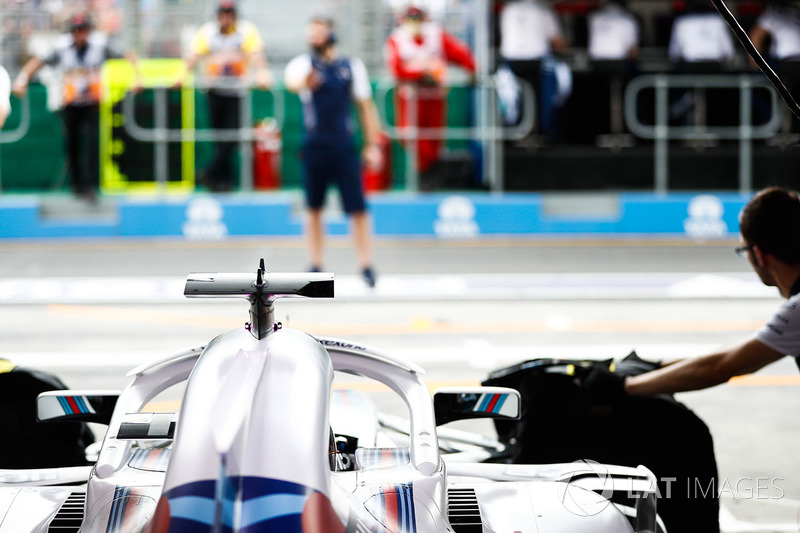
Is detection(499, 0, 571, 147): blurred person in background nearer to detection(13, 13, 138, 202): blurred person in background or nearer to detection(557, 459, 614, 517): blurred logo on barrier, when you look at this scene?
detection(13, 13, 138, 202): blurred person in background

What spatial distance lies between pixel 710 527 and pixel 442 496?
1471 mm

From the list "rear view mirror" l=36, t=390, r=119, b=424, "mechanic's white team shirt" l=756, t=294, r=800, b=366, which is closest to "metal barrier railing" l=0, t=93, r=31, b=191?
"rear view mirror" l=36, t=390, r=119, b=424

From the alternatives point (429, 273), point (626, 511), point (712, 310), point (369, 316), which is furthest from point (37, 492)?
point (429, 273)

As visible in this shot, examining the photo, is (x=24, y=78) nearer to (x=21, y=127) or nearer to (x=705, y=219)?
(x=21, y=127)

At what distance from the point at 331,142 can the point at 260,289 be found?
9371 mm

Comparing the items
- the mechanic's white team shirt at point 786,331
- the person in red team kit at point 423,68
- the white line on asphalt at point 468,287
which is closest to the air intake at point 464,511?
the mechanic's white team shirt at point 786,331

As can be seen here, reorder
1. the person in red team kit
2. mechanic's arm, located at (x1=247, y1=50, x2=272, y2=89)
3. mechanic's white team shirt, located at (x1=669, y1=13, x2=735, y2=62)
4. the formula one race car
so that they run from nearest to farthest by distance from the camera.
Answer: the formula one race car
the person in red team kit
mechanic's arm, located at (x1=247, y1=50, x2=272, y2=89)
mechanic's white team shirt, located at (x1=669, y1=13, x2=735, y2=62)

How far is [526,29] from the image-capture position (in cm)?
1620

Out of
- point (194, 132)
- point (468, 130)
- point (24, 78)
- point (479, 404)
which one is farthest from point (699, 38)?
point (479, 404)

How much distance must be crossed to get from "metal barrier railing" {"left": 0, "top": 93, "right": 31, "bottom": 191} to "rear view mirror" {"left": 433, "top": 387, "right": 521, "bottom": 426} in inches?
523

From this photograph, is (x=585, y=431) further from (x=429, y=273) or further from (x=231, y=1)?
(x=231, y=1)

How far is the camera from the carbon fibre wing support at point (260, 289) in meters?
2.61

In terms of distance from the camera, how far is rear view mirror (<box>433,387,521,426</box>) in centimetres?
345

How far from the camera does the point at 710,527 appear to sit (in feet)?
13.1
